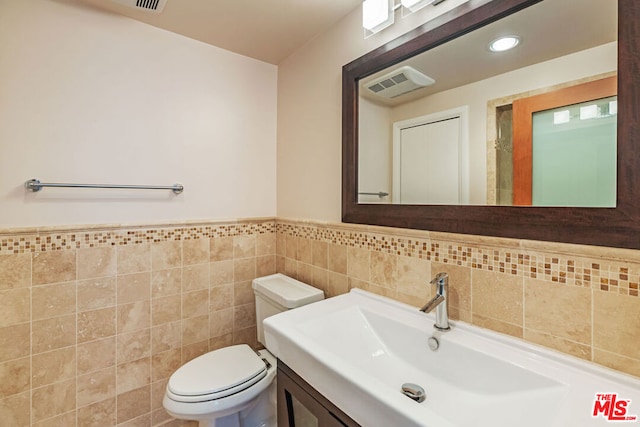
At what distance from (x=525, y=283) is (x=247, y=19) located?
166 centimetres

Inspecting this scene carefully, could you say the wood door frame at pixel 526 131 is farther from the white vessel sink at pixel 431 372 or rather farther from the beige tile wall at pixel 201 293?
the white vessel sink at pixel 431 372

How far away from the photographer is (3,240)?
1248 millimetres

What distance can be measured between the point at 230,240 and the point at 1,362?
1.07m

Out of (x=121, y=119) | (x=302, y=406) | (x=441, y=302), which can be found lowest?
(x=302, y=406)

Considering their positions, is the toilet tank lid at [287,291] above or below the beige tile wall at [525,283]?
below

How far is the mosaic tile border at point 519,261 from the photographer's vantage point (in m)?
0.73

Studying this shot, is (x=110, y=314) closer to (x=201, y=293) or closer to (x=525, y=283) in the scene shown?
(x=201, y=293)

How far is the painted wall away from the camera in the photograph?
50.9 inches

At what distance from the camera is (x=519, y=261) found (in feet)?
2.90

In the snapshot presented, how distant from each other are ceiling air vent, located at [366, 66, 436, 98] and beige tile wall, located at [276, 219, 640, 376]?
58cm

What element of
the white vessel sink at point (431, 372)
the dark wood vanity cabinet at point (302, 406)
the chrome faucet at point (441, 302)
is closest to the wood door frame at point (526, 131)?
the chrome faucet at point (441, 302)

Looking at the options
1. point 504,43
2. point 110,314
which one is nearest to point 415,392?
point 504,43

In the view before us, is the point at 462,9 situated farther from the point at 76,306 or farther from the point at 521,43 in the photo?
the point at 76,306

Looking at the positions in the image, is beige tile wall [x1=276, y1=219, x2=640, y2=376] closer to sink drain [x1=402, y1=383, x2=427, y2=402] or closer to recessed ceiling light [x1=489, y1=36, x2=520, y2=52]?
sink drain [x1=402, y1=383, x2=427, y2=402]
